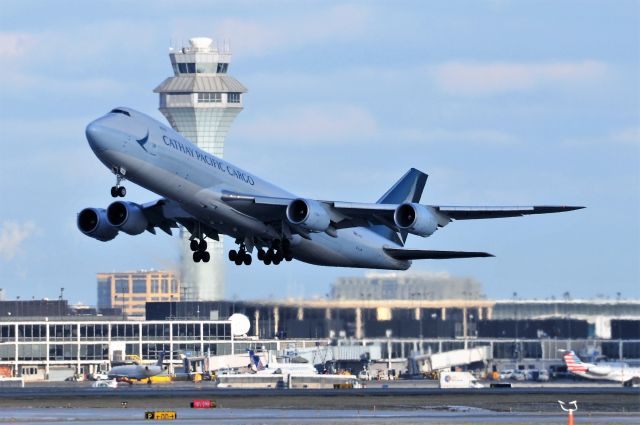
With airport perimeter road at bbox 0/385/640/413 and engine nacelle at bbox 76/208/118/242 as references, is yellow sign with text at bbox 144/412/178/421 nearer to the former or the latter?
airport perimeter road at bbox 0/385/640/413

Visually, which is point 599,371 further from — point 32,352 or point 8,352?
point 8,352

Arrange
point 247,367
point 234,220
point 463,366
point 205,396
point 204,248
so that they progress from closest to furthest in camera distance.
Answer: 1. point 234,220
2. point 204,248
3. point 205,396
4. point 247,367
5. point 463,366

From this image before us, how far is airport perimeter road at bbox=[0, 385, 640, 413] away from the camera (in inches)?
2977

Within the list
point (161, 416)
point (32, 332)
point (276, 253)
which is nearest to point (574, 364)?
point (32, 332)

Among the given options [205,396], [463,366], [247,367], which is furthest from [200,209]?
[463,366]

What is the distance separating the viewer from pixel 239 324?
129 m

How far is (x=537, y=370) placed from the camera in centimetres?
12675

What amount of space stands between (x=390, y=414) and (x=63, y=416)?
14.8m

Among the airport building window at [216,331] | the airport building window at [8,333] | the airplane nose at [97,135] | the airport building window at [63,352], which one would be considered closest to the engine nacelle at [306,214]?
the airplane nose at [97,135]

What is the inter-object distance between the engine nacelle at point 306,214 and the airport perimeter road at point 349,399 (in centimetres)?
1139

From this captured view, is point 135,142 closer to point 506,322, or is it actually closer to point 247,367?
point 247,367

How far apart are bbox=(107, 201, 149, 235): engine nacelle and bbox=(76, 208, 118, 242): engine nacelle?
0.68m

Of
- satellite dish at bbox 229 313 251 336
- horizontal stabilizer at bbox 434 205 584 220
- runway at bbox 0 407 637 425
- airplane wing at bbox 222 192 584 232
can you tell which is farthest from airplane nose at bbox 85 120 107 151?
satellite dish at bbox 229 313 251 336

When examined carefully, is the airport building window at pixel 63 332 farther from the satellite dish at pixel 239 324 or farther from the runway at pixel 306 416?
the runway at pixel 306 416
